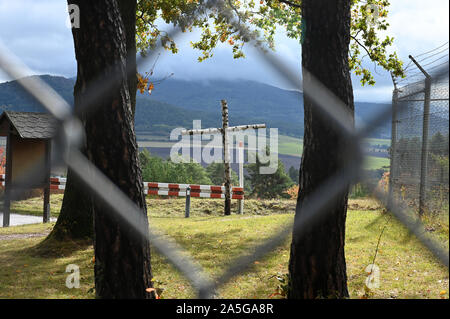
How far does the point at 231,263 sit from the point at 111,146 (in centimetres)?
290

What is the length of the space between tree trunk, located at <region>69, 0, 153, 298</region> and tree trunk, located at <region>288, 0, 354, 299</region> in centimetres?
143

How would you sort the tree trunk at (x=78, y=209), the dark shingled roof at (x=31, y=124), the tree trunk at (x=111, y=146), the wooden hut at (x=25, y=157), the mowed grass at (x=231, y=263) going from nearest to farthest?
the tree trunk at (x=111, y=146) < the mowed grass at (x=231, y=263) < the tree trunk at (x=78, y=209) < the dark shingled roof at (x=31, y=124) < the wooden hut at (x=25, y=157)

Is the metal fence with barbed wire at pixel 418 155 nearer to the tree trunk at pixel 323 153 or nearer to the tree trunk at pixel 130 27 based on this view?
the tree trunk at pixel 323 153

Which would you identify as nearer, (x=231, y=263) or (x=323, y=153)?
(x=323, y=153)

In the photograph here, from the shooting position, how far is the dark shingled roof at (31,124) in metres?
10.4

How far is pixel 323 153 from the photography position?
3865mm

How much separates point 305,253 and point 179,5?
25.1 ft

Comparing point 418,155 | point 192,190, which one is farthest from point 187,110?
point 418,155

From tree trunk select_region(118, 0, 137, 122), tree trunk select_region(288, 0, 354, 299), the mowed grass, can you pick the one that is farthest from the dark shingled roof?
tree trunk select_region(288, 0, 354, 299)

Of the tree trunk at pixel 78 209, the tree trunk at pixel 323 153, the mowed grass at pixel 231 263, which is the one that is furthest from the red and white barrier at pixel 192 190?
the tree trunk at pixel 323 153

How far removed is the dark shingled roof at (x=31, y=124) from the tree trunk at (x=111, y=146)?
7.01m

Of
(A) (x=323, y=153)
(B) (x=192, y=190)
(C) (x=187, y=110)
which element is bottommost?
(B) (x=192, y=190)

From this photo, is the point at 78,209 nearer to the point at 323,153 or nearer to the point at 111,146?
the point at 111,146

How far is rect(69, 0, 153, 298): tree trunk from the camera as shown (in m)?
3.84
